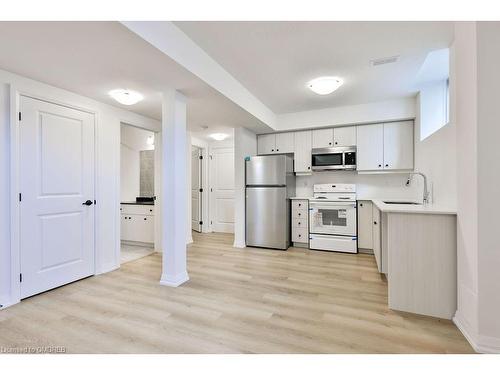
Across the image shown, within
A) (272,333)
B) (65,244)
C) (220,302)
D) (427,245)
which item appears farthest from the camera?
(65,244)

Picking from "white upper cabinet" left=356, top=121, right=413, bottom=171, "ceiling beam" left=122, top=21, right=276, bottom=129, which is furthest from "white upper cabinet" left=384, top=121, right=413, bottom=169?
"ceiling beam" left=122, top=21, right=276, bottom=129

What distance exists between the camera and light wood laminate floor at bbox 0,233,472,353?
5.52 feet

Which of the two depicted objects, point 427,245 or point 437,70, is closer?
→ point 427,245

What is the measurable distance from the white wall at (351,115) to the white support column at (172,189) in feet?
7.85

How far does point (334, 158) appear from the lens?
173 inches

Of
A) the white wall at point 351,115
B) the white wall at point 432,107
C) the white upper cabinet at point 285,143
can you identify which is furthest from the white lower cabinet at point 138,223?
the white wall at point 432,107

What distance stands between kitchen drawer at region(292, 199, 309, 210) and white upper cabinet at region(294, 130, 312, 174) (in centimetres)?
61

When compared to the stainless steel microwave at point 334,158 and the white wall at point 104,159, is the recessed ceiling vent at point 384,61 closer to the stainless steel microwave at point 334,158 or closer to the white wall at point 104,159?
the stainless steel microwave at point 334,158

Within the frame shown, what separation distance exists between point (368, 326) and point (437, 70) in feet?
9.67
